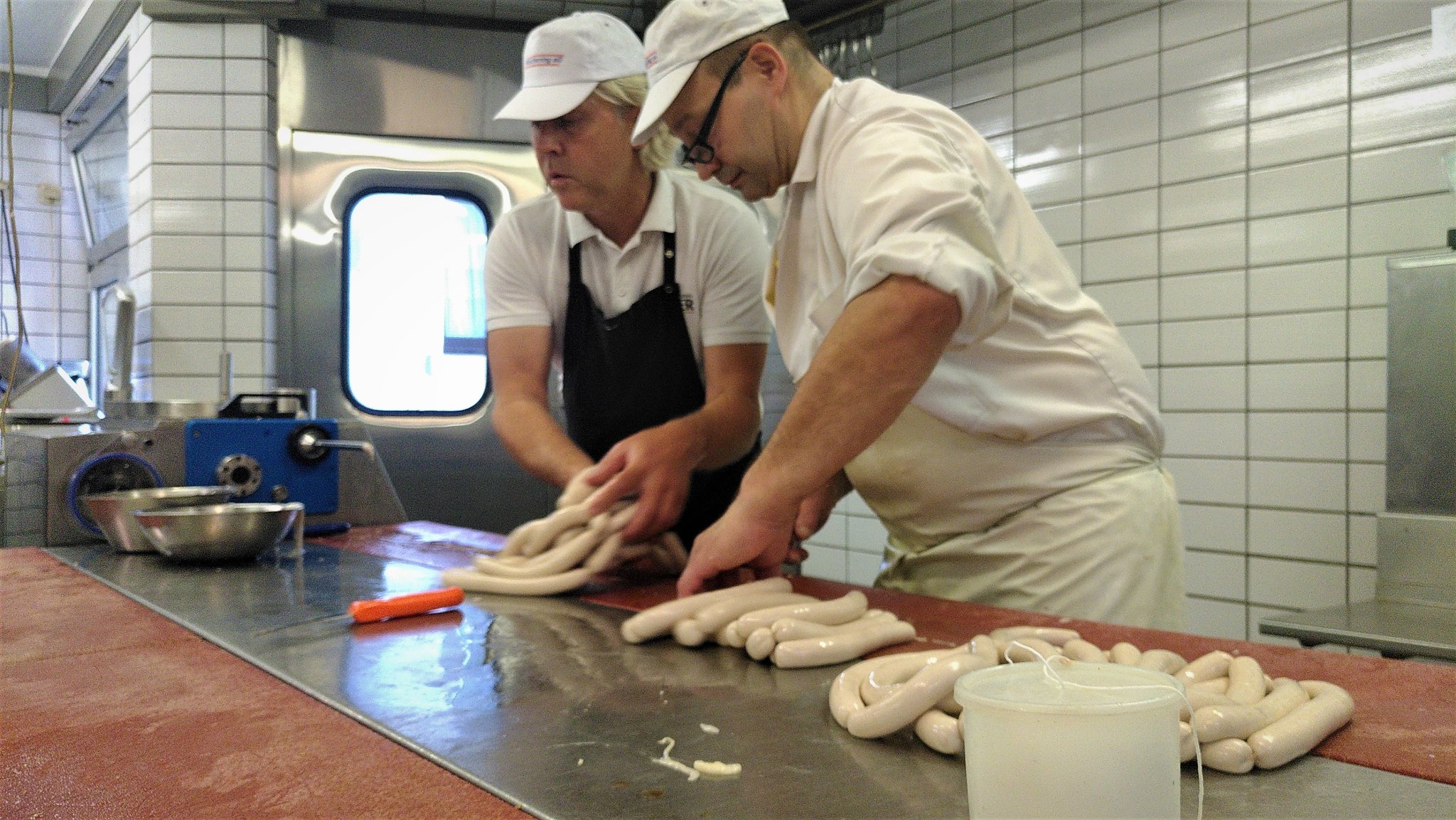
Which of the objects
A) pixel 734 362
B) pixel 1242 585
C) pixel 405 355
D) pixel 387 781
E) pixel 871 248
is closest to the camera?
pixel 387 781

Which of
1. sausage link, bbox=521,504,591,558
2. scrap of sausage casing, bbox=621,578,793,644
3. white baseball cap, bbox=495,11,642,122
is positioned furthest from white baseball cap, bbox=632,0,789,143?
scrap of sausage casing, bbox=621,578,793,644

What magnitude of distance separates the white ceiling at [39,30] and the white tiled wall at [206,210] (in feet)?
2.96

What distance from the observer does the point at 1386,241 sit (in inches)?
Answer: 111

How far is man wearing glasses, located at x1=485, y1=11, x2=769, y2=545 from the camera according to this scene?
2.33 meters

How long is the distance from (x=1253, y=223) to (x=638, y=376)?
75.2 inches

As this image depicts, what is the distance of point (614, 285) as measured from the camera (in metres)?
2.56

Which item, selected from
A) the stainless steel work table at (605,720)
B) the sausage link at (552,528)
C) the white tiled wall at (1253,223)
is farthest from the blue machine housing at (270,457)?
the white tiled wall at (1253,223)

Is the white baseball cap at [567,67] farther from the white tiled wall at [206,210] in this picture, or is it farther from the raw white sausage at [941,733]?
the white tiled wall at [206,210]

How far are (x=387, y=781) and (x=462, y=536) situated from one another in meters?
1.77

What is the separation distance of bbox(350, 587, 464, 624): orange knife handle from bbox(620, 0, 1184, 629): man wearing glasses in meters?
0.35

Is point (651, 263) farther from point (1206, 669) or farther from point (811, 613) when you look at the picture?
point (1206, 669)

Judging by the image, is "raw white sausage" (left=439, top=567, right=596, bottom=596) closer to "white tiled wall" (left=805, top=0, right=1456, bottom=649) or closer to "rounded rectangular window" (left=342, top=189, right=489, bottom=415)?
"white tiled wall" (left=805, top=0, right=1456, bottom=649)

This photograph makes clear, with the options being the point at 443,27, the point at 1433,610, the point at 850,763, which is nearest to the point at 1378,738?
the point at 850,763

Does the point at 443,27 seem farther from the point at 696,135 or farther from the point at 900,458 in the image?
the point at 900,458
